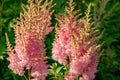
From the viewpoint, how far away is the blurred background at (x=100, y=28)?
16.0 ft

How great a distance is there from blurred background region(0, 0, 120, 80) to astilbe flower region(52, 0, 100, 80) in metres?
0.88

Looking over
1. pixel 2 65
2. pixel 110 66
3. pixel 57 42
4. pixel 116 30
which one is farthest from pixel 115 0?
pixel 57 42

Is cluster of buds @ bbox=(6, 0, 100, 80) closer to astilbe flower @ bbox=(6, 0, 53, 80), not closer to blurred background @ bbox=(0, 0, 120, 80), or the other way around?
astilbe flower @ bbox=(6, 0, 53, 80)

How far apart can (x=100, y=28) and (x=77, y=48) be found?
6.98 feet

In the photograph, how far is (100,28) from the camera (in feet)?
18.2

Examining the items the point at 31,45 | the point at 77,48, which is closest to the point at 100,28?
the point at 77,48

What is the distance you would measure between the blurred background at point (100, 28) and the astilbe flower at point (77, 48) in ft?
2.90

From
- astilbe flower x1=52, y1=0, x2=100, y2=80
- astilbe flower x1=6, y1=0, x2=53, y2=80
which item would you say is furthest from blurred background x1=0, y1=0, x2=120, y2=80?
astilbe flower x1=6, y1=0, x2=53, y2=80

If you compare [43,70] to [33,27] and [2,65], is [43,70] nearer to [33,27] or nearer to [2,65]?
[33,27]

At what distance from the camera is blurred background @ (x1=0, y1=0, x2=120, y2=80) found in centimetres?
486

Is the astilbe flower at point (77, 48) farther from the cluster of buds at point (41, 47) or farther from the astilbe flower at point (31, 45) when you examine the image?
the astilbe flower at point (31, 45)

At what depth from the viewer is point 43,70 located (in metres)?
3.52

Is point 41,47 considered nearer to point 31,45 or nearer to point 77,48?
point 31,45

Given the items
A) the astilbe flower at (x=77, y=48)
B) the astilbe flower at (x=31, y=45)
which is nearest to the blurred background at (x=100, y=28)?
the astilbe flower at (x=77, y=48)
